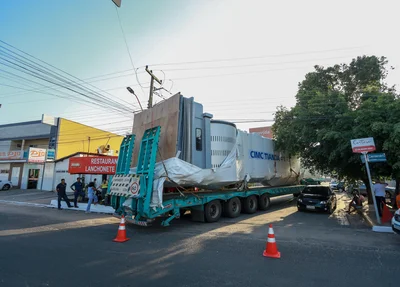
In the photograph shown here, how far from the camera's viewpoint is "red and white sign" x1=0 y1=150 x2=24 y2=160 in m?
26.7

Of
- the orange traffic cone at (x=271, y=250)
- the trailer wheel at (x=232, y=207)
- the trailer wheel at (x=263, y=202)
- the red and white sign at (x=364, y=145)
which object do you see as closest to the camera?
the orange traffic cone at (x=271, y=250)

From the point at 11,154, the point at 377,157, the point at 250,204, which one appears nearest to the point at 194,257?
the point at 250,204

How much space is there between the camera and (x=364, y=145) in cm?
863

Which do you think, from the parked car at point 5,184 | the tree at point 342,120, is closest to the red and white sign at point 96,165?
the tree at point 342,120

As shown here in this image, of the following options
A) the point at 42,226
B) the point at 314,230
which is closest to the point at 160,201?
the point at 42,226

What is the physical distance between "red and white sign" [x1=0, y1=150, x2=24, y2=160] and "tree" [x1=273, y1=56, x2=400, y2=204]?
27685 mm

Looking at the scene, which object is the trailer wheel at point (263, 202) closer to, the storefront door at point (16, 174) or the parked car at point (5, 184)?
the parked car at point (5, 184)

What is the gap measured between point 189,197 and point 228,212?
259 centimetres

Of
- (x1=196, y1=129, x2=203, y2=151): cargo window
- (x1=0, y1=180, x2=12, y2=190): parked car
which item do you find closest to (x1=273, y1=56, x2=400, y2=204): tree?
(x1=196, y1=129, x2=203, y2=151): cargo window

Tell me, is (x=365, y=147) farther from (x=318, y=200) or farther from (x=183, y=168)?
(x=183, y=168)

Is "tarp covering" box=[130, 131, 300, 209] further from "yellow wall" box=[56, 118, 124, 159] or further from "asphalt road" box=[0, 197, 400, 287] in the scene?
"yellow wall" box=[56, 118, 124, 159]

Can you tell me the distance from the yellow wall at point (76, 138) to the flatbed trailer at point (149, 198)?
21057 mm

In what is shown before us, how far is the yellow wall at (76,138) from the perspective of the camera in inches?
1048

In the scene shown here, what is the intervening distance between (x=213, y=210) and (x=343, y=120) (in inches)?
273
